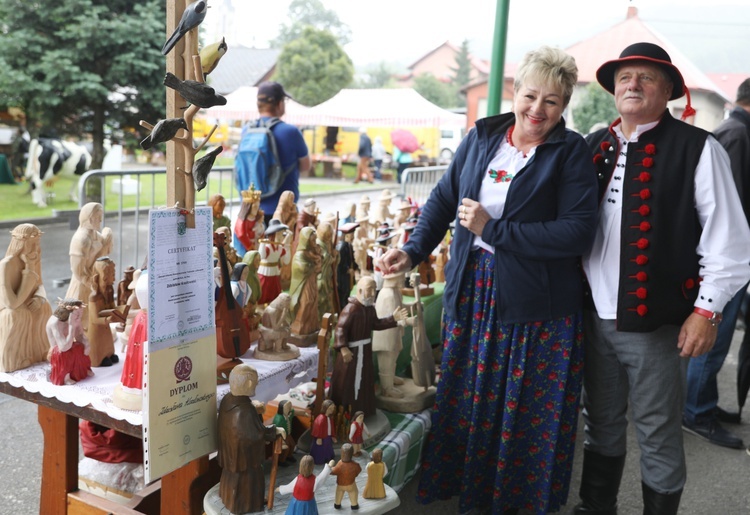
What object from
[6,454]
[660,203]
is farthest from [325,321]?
[6,454]

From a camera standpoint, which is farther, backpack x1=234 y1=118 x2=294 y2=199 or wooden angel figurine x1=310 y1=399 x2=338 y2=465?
backpack x1=234 y1=118 x2=294 y2=199

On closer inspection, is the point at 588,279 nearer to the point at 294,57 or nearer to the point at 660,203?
the point at 660,203

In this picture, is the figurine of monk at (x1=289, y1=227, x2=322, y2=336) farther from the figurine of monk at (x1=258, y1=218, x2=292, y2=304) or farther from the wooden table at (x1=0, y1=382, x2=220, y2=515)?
the wooden table at (x1=0, y1=382, x2=220, y2=515)

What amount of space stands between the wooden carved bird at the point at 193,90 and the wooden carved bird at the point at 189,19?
8 centimetres

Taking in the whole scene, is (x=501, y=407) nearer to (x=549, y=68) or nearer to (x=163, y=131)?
(x=549, y=68)

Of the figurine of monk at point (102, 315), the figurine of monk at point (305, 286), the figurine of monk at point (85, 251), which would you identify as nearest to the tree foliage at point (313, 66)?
the figurine of monk at point (305, 286)

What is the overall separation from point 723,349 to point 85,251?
3.22m

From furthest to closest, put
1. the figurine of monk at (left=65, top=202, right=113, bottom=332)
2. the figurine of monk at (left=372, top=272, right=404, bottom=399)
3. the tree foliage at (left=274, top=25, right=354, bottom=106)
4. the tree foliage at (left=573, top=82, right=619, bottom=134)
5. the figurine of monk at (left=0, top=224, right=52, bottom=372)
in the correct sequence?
1. the tree foliage at (left=274, top=25, right=354, bottom=106)
2. the tree foliage at (left=573, top=82, right=619, bottom=134)
3. the figurine of monk at (left=372, top=272, right=404, bottom=399)
4. the figurine of monk at (left=65, top=202, right=113, bottom=332)
5. the figurine of monk at (left=0, top=224, right=52, bottom=372)

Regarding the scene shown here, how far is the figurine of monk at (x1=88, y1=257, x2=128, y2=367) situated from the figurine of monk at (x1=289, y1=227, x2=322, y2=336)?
0.62 meters

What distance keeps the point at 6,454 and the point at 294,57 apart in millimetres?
20197

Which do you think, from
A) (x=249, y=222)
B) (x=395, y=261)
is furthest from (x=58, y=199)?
(x=395, y=261)

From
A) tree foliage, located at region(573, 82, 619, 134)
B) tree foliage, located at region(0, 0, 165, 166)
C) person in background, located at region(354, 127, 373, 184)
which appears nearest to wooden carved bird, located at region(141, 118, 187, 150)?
tree foliage, located at region(0, 0, 165, 166)

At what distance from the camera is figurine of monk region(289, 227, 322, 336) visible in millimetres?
2545

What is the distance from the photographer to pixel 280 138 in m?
4.26
